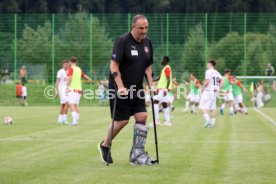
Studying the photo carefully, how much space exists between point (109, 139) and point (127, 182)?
228 centimetres

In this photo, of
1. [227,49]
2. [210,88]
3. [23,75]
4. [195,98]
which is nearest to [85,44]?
[23,75]

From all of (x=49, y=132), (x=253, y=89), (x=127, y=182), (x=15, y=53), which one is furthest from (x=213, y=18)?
(x=127, y=182)

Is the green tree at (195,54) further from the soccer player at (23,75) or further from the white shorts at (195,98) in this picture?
the soccer player at (23,75)

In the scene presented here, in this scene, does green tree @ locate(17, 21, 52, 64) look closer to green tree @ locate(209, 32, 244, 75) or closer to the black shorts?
green tree @ locate(209, 32, 244, 75)

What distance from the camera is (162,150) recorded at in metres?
13.4

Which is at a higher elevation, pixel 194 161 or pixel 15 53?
pixel 15 53

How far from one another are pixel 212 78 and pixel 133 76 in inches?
472

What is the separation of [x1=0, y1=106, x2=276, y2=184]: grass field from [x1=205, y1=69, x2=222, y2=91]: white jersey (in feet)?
14.0

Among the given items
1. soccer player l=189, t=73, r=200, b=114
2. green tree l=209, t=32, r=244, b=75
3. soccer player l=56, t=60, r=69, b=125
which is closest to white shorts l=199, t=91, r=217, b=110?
soccer player l=56, t=60, r=69, b=125

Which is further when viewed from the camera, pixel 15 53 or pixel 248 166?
pixel 15 53

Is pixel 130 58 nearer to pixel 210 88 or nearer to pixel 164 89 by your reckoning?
pixel 164 89

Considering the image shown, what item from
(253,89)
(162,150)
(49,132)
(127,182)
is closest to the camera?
(127,182)

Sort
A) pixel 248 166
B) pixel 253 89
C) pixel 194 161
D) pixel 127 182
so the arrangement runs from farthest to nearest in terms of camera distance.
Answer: pixel 253 89 < pixel 194 161 < pixel 248 166 < pixel 127 182

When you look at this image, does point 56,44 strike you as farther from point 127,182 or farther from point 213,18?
point 127,182
